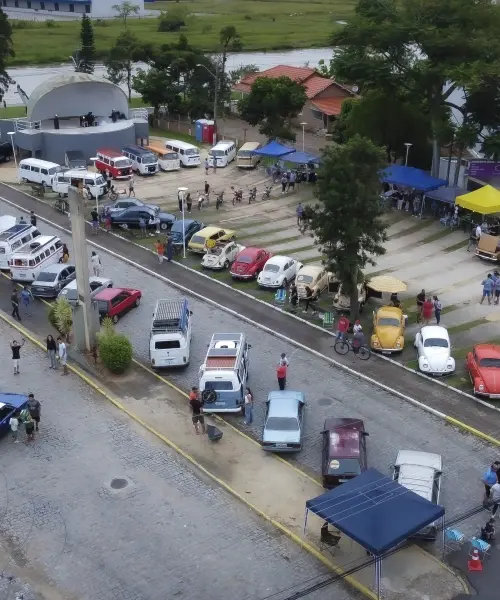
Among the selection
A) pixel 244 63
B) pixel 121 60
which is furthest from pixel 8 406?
pixel 244 63

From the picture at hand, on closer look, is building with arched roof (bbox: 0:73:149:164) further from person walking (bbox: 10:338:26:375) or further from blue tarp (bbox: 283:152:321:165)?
person walking (bbox: 10:338:26:375)

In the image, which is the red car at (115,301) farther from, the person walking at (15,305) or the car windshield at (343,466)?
the car windshield at (343,466)

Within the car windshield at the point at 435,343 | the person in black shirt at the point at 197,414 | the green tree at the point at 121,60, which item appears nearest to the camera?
the person in black shirt at the point at 197,414

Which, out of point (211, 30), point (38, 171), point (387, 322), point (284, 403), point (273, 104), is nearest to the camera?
point (284, 403)

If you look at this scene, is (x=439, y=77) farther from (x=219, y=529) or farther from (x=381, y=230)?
(x=219, y=529)

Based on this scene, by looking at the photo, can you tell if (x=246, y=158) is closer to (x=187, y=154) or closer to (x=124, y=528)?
(x=187, y=154)

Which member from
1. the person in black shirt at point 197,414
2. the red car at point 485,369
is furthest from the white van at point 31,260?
the red car at point 485,369
